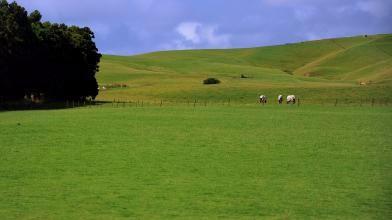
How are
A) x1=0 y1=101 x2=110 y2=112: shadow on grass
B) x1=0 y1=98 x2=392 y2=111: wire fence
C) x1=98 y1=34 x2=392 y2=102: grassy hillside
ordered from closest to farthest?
x1=0 y1=101 x2=110 y2=112: shadow on grass
x1=0 y1=98 x2=392 y2=111: wire fence
x1=98 y1=34 x2=392 y2=102: grassy hillside

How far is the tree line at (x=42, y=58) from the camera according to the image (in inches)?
2420

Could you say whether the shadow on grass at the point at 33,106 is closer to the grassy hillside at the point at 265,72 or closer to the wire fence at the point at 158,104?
the wire fence at the point at 158,104

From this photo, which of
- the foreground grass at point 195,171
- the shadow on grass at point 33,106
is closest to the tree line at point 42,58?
the shadow on grass at point 33,106

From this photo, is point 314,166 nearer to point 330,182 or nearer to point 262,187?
point 330,182

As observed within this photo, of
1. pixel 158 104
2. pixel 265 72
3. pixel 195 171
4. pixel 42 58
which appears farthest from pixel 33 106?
pixel 265 72

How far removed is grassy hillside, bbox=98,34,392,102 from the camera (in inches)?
3167

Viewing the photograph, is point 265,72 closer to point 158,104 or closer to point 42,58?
point 158,104

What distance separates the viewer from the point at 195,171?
22062mm

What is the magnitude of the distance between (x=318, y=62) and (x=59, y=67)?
106 meters

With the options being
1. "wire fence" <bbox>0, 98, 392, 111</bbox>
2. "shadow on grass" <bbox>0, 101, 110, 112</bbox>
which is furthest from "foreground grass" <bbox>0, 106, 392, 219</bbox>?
"wire fence" <bbox>0, 98, 392, 111</bbox>

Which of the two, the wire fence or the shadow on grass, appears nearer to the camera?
the shadow on grass

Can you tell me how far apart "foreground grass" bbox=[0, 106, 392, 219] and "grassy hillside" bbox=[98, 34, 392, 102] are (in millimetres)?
39428

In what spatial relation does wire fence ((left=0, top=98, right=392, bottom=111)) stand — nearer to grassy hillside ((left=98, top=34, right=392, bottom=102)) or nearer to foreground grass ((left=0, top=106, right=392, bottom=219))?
grassy hillside ((left=98, top=34, right=392, bottom=102))

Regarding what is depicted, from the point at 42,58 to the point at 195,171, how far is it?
162 ft
